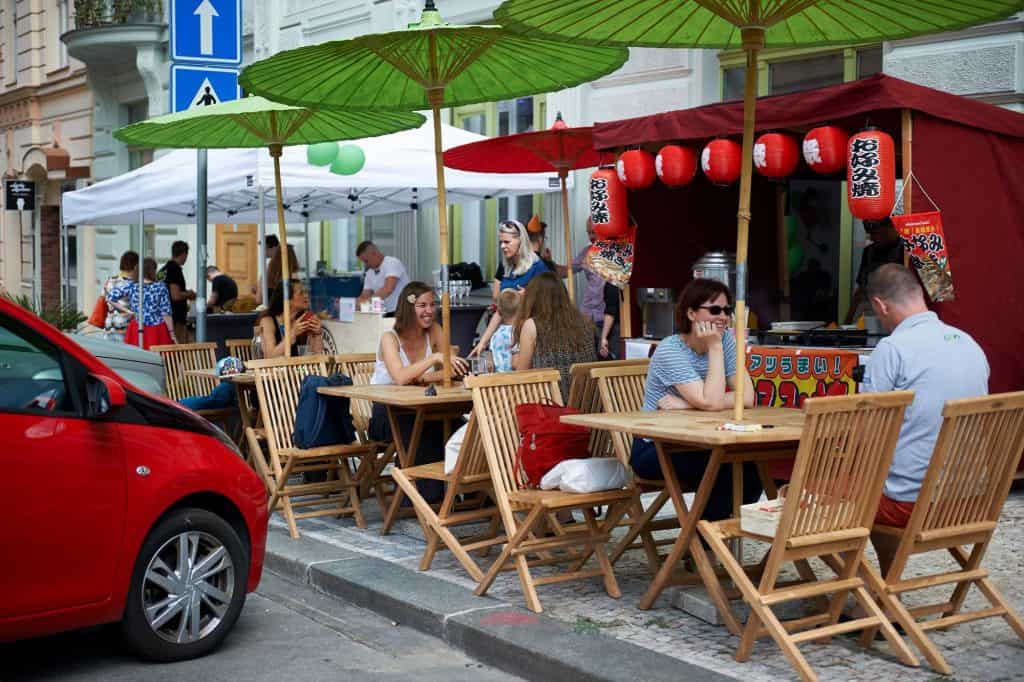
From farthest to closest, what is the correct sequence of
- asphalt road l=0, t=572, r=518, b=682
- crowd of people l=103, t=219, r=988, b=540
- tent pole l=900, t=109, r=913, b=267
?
tent pole l=900, t=109, r=913, b=267
asphalt road l=0, t=572, r=518, b=682
crowd of people l=103, t=219, r=988, b=540

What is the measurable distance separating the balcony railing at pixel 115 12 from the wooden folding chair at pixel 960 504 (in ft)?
66.6

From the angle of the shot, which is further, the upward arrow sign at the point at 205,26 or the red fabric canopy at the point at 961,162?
the upward arrow sign at the point at 205,26

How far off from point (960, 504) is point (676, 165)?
447cm

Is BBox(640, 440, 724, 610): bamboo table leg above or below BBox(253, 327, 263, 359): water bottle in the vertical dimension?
below

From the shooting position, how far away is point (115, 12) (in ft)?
78.1

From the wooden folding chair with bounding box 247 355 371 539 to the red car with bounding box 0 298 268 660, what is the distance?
2171mm

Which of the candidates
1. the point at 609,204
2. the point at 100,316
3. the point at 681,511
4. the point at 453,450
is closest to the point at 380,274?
the point at 100,316

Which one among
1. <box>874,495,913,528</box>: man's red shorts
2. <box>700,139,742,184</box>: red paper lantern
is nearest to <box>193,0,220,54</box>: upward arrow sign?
<box>700,139,742,184</box>: red paper lantern

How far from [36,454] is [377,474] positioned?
3.49 metres

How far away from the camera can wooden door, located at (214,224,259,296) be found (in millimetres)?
22797

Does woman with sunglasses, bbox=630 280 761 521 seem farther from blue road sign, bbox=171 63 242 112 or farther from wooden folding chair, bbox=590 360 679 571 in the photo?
blue road sign, bbox=171 63 242 112

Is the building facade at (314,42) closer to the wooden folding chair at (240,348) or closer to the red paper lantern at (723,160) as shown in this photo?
the red paper lantern at (723,160)

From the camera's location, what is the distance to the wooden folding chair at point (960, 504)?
16.4ft

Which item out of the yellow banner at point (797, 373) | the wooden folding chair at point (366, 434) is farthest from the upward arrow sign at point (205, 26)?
the yellow banner at point (797, 373)
